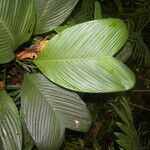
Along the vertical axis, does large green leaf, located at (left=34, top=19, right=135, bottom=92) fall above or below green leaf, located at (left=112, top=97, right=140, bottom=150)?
above

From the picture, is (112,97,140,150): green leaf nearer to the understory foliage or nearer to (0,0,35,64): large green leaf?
the understory foliage

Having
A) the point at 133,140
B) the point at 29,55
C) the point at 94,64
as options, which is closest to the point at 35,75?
the point at 29,55

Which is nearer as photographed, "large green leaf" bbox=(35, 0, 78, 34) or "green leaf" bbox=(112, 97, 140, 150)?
"large green leaf" bbox=(35, 0, 78, 34)

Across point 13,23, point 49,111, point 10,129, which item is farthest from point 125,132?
point 13,23

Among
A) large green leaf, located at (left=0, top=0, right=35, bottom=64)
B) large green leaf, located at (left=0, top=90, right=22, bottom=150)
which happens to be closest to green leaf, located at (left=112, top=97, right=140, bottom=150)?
large green leaf, located at (left=0, top=90, right=22, bottom=150)

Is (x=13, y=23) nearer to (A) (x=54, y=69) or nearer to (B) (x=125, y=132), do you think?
(A) (x=54, y=69)

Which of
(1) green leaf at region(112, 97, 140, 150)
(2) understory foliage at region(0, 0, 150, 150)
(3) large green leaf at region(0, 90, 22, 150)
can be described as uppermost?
(2) understory foliage at region(0, 0, 150, 150)
